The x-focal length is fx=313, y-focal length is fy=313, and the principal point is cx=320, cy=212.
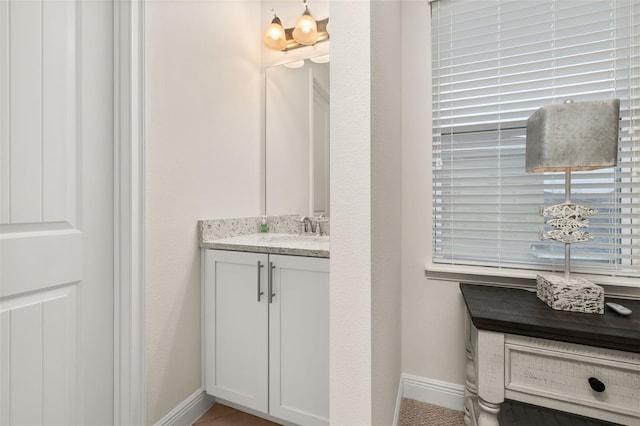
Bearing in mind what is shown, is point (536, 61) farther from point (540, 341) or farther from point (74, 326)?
point (74, 326)

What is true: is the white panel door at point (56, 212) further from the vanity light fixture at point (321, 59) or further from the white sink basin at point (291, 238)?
the vanity light fixture at point (321, 59)

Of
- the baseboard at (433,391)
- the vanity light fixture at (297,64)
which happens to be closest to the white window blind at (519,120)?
the baseboard at (433,391)

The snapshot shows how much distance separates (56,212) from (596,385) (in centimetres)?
194

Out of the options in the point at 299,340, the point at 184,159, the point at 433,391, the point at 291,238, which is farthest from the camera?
the point at 291,238

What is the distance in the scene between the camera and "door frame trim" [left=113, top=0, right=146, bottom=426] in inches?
51.2

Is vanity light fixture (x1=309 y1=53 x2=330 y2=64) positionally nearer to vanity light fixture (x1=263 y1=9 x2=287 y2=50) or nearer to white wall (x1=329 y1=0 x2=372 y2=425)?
vanity light fixture (x1=263 y1=9 x2=287 y2=50)

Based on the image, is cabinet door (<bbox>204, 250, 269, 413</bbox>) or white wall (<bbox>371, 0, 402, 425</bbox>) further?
cabinet door (<bbox>204, 250, 269, 413</bbox>)

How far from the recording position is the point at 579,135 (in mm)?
1123

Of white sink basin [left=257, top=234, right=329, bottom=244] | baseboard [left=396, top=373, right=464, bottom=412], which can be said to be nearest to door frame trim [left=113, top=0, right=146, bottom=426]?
white sink basin [left=257, top=234, right=329, bottom=244]

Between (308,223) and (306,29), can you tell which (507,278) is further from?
(306,29)

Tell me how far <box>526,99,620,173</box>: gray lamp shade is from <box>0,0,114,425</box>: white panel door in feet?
5.71

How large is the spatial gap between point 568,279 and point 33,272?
196 centimetres

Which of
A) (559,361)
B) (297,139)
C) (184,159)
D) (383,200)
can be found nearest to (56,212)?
(184,159)

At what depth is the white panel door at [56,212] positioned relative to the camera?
1032mm
